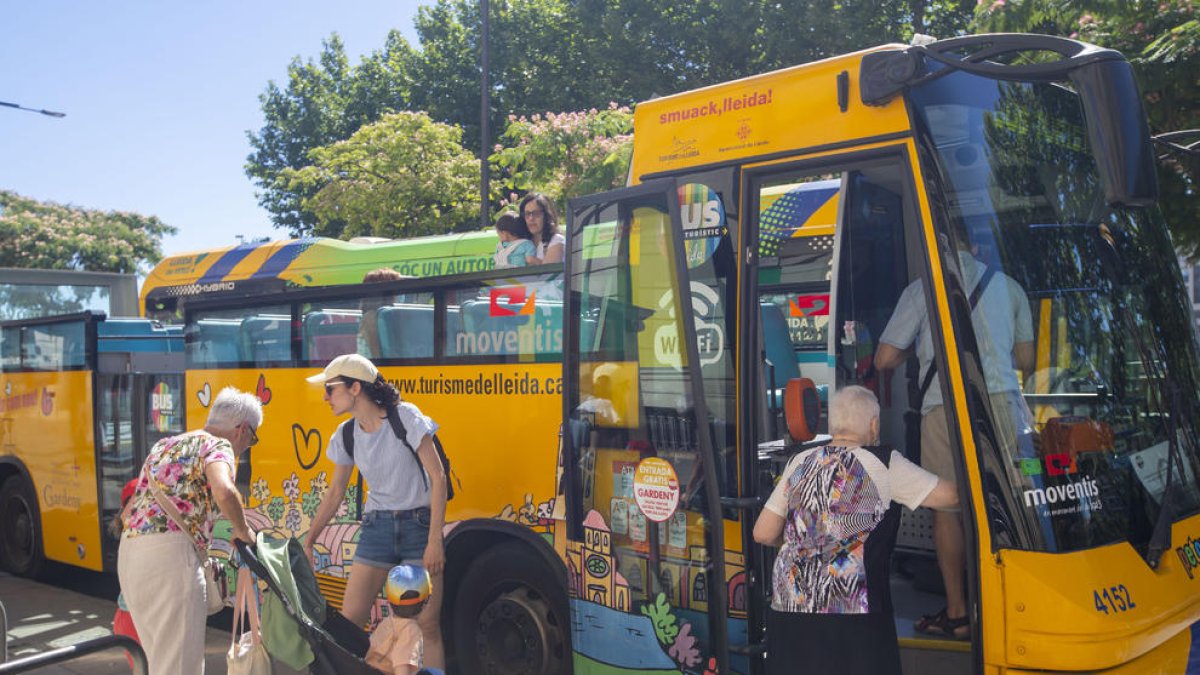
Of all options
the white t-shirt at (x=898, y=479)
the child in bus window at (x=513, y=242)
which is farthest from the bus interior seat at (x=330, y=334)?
the white t-shirt at (x=898, y=479)

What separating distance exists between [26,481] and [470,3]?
24964mm

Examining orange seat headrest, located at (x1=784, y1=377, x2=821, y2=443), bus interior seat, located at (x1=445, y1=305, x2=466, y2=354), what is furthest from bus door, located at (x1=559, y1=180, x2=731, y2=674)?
bus interior seat, located at (x1=445, y1=305, x2=466, y2=354)

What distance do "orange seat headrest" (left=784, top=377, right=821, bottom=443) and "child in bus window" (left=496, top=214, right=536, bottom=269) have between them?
3273 mm

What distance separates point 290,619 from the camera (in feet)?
15.9

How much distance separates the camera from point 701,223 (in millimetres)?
4766

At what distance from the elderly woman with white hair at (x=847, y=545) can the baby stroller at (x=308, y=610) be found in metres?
1.93

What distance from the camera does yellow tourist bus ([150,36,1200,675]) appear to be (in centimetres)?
389

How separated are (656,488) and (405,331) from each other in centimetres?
241

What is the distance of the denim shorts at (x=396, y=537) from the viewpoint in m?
5.83

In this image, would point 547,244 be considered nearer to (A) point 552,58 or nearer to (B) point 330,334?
(B) point 330,334

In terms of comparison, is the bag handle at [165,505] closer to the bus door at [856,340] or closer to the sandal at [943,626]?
the bus door at [856,340]

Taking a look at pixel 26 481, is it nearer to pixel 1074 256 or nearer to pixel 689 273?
pixel 689 273

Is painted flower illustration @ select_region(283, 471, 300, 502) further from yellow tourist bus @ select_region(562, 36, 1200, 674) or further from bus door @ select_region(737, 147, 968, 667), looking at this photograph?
bus door @ select_region(737, 147, 968, 667)

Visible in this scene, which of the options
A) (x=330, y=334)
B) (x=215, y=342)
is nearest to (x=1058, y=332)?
(x=330, y=334)
